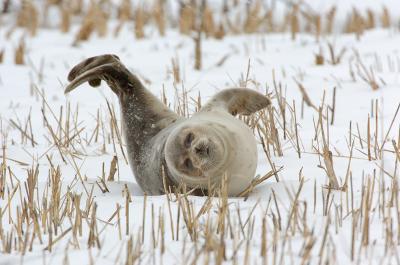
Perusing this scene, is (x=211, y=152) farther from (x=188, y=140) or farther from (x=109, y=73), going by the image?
(x=109, y=73)

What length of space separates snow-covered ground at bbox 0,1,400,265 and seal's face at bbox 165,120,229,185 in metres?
0.12

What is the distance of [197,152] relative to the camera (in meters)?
2.71

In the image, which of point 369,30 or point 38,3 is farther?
point 38,3

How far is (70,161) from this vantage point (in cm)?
416

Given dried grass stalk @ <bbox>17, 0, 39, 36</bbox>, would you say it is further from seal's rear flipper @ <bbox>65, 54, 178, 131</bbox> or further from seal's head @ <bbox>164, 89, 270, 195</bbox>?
seal's head @ <bbox>164, 89, 270, 195</bbox>

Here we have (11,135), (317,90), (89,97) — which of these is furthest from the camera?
(89,97)

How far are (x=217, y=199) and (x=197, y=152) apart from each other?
346 mm

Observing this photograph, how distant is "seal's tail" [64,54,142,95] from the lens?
10.8 ft

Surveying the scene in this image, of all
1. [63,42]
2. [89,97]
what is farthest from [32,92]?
[63,42]

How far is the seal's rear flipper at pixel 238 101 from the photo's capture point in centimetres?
338

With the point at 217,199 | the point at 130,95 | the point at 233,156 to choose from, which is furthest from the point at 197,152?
the point at 130,95

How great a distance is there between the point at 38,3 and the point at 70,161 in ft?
33.2

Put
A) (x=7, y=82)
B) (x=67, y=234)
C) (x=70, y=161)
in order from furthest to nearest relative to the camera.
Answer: (x=7, y=82) → (x=70, y=161) → (x=67, y=234)

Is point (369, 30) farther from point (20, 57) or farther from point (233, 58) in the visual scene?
point (20, 57)
